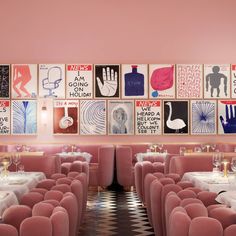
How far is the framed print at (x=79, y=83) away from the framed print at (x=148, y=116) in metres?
1.22

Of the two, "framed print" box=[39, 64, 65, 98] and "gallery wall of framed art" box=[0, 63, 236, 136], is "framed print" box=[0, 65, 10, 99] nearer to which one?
"gallery wall of framed art" box=[0, 63, 236, 136]

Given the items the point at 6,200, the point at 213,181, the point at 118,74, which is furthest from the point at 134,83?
the point at 6,200

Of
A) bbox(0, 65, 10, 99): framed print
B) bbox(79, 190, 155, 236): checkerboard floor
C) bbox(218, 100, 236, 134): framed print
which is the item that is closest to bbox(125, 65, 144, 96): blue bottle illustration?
bbox(218, 100, 236, 134): framed print

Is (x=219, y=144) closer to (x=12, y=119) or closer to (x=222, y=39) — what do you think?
(x=222, y=39)

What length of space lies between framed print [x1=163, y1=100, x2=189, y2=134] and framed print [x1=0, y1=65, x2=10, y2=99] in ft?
12.6

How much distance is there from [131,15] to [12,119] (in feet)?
12.6

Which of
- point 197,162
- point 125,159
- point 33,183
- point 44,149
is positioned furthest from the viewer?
point 44,149

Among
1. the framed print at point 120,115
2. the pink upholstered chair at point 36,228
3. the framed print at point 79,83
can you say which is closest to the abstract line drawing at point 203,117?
the framed print at point 120,115

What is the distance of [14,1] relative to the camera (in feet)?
38.3

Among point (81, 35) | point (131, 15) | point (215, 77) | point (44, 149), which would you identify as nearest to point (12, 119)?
point (44, 149)

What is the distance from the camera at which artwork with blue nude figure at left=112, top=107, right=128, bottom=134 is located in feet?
38.0

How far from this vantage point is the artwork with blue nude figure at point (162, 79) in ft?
38.1

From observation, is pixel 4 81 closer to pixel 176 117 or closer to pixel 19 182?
pixel 176 117

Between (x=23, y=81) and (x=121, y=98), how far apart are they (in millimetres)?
2411
